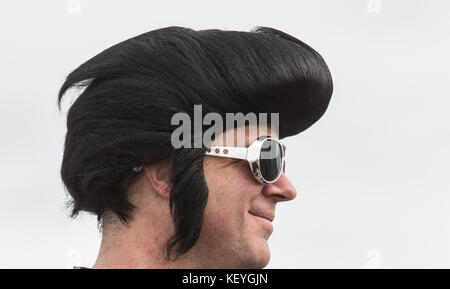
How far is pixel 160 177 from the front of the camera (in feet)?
29.1

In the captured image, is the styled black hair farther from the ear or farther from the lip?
the lip

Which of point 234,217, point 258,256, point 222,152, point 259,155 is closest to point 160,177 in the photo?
point 222,152

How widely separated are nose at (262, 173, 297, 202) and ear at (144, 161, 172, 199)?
75 cm

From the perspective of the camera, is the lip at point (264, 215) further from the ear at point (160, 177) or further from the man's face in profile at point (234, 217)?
the ear at point (160, 177)

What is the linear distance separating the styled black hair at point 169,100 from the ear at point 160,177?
5cm

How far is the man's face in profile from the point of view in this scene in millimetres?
8812

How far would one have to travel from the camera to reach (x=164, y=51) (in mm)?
9109

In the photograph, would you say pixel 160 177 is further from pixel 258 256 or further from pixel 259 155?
pixel 258 256

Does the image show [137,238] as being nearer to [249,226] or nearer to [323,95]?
[249,226]

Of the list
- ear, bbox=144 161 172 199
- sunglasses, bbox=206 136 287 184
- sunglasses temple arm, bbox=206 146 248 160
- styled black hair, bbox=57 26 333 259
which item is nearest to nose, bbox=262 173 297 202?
sunglasses, bbox=206 136 287 184

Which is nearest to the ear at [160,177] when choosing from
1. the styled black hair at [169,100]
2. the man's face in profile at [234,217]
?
the styled black hair at [169,100]

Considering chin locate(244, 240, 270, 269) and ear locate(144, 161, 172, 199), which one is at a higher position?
ear locate(144, 161, 172, 199)
